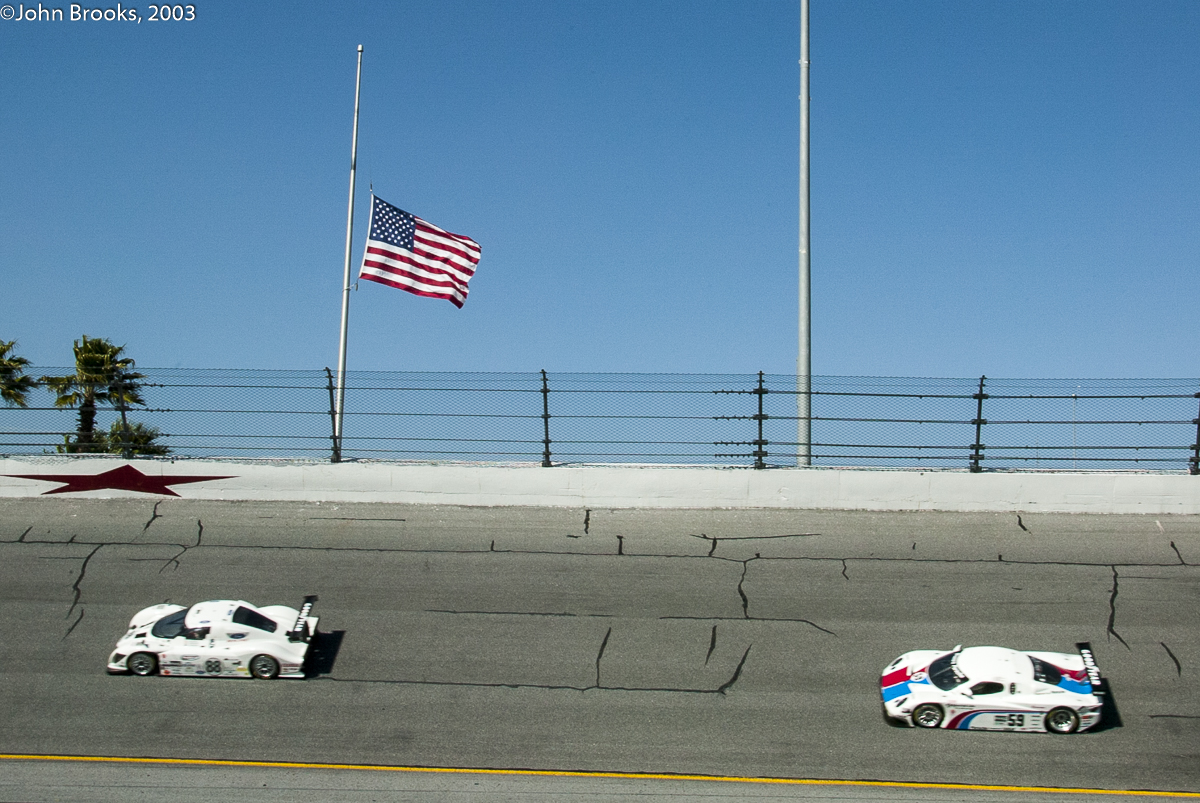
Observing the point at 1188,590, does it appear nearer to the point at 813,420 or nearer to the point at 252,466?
the point at 813,420

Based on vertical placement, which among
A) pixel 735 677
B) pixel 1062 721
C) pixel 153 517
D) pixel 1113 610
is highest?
pixel 153 517

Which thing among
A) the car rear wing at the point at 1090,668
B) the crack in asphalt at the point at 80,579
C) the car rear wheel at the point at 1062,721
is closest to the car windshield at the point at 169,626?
the crack in asphalt at the point at 80,579

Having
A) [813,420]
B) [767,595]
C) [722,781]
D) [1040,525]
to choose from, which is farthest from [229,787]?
[1040,525]

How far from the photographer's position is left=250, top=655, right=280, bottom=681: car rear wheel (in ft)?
34.7

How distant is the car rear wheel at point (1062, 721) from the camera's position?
9641 mm

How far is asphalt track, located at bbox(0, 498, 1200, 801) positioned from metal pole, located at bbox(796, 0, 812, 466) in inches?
56.1

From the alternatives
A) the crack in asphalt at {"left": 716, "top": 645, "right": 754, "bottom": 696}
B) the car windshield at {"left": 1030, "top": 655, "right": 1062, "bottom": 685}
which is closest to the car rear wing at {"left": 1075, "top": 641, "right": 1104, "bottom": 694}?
the car windshield at {"left": 1030, "top": 655, "right": 1062, "bottom": 685}

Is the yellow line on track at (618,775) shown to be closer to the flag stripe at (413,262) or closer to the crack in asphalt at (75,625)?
the crack in asphalt at (75,625)

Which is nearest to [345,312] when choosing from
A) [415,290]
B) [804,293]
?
[415,290]

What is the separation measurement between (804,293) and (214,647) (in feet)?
33.0

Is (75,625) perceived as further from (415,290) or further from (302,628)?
(415,290)

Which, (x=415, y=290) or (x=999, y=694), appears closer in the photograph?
(x=999, y=694)

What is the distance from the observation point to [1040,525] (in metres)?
14.5

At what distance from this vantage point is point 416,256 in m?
19.2
